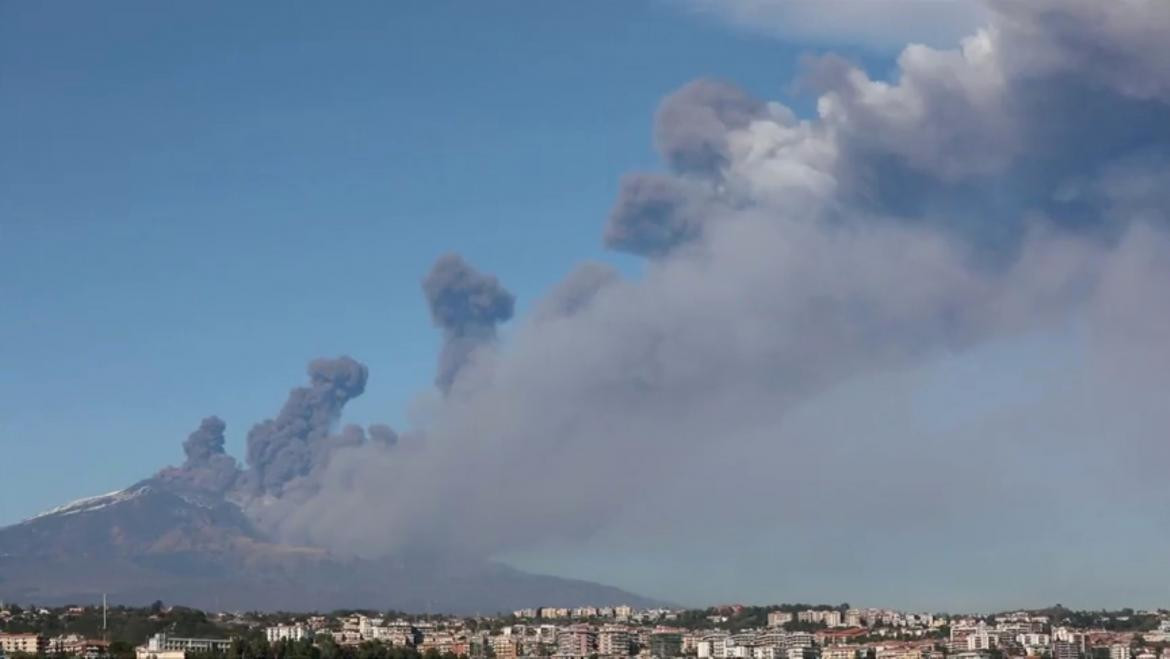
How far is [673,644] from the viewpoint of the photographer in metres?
121

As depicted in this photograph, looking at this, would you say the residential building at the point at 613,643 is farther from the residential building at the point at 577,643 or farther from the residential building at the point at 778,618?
the residential building at the point at 778,618

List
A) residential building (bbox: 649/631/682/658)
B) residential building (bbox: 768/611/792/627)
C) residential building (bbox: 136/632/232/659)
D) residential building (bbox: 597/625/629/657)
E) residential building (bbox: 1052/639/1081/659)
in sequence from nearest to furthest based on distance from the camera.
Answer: residential building (bbox: 136/632/232/659) → residential building (bbox: 1052/639/1081/659) → residential building (bbox: 597/625/629/657) → residential building (bbox: 649/631/682/658) → residential building (bbox: 768/611/792/627)

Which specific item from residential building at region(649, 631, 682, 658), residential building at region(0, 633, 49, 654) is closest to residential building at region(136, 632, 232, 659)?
residential building at region(0, 633, 49, 654)

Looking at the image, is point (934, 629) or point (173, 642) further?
point (934, 629)

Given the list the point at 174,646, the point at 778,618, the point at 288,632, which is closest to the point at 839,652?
the point at 778,618

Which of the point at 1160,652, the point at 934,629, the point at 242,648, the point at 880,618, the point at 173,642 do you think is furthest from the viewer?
the point at 880,618

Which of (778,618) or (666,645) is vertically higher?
(778,618)

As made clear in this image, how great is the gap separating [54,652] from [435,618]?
69.3 m

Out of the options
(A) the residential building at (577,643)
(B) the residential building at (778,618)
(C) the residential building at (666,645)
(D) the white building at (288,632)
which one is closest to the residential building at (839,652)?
(C) the residential building at (666,645)

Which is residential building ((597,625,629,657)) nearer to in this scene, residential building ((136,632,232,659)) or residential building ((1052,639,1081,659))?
residential building ((136,632,232,659))

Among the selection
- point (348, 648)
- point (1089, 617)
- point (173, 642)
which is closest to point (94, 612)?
point (173, 642)

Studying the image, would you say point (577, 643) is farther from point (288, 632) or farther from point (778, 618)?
point (778, 618)

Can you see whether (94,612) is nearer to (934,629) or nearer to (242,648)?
(242,648)

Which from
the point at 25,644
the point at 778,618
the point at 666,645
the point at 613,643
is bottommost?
the point at 666,645
